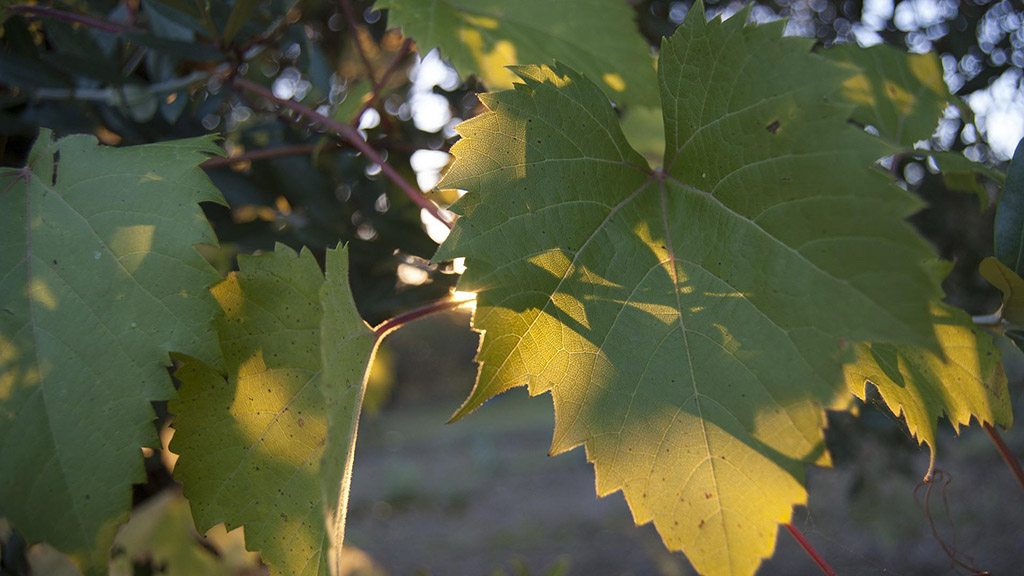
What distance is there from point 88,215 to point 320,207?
1.98 feet

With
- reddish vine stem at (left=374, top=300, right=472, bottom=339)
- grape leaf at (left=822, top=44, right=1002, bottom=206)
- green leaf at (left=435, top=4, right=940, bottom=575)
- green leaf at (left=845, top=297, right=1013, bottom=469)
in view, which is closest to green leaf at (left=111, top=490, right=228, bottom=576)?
reddish vine stem at (left=374, top=300, right=472, bottom=339)

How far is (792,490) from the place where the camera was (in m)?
0.48

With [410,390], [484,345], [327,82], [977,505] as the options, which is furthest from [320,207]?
[410,390]

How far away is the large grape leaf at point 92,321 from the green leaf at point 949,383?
58 cm

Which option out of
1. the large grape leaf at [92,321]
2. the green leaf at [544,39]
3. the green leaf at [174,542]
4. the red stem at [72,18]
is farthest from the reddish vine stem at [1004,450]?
the green leaf at [174,542]

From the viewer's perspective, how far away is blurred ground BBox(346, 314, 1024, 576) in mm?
2465

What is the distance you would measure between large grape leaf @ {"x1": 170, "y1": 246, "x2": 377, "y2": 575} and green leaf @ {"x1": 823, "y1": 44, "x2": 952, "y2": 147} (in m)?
0.66

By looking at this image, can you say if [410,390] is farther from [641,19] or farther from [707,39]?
[707,39]

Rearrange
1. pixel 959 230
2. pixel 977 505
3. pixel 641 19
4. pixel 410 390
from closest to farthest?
pixel 641 19
pixel 959 230
pixel 977 505
pixel 410 390

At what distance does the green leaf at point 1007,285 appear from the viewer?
58 cm

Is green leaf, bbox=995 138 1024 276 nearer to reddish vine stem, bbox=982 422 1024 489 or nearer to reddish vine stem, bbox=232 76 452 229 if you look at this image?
reddish vine stem, bbox=982 422 1024 489

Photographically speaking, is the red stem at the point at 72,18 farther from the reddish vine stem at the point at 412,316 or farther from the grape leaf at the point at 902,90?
the grape leaf at the point at 902,90

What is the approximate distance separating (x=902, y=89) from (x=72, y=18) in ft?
3.27

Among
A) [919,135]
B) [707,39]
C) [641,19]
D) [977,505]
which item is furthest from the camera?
[977,505]
